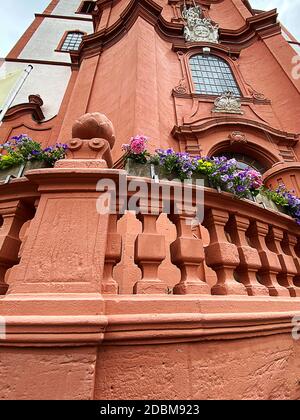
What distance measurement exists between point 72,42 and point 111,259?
753 inches

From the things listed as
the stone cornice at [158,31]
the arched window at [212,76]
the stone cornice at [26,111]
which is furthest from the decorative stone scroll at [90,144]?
the stone cornice at [158,31]

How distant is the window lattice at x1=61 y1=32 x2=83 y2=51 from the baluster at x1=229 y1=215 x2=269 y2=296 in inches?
691

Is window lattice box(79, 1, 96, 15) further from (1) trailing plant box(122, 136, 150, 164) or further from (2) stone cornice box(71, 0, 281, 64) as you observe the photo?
(1) trailing plant box(122, 136, 150, 164)

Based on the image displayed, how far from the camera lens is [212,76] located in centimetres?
1041

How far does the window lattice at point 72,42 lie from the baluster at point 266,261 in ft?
57.6

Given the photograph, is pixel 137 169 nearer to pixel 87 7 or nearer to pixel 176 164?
pixel 176 164

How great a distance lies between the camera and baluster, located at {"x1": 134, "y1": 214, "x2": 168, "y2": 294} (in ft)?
5.23

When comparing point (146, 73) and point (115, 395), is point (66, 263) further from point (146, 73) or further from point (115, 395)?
point (146, 73)

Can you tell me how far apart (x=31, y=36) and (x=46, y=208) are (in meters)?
19.3

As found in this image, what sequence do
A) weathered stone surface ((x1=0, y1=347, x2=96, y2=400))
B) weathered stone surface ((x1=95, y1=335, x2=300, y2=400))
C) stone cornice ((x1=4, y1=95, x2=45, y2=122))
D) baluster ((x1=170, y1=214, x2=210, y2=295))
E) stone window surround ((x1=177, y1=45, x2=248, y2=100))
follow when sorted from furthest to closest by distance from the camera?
stone cornice ((x1=4, y1=95, x2=45, y2=122)), stone window surround ((x1=177, y1=45, x2=248, y2=100)), baluster ((x1=170, y1=214, x2=210, y2=295)), weathered stone surface ((x1=95, y1=335, x2=300, y2=400)), weathered stone surface ((x1=0, y1=347, x2=96, y2=400))

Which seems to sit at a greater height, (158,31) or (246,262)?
(158,31)

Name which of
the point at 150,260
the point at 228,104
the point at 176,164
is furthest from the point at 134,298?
the point at 228,104

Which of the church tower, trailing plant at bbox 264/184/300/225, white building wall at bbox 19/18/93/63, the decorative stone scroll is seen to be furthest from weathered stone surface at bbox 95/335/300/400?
white building wall at bbox 19/18/93/63

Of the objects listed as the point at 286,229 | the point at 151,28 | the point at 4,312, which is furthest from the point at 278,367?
the point at 151,28
